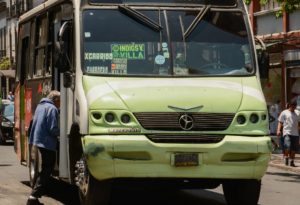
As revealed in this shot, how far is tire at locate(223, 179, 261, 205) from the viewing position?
1003 centimetres

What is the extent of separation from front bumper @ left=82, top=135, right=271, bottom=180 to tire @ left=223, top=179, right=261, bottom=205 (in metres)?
0.83

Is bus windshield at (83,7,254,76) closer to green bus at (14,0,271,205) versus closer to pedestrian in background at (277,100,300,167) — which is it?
green bus at (14,0,271,205)

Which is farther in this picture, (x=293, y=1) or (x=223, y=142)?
(x=293, y=1)

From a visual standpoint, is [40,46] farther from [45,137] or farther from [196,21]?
[196,21]

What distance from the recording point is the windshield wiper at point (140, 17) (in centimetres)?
989

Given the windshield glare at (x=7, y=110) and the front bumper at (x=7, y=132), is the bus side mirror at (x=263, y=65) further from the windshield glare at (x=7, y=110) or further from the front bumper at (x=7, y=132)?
the windshield glare at (x=7, y=110)

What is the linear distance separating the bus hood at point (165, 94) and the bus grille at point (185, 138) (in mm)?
302

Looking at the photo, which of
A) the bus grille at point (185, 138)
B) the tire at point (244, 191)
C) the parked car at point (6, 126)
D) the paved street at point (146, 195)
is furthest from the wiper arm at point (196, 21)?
the parked car at point (6, 126)

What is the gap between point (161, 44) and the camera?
980 centimetres

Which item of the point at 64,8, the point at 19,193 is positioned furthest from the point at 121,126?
the point at 19,193

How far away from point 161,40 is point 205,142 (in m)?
1.51

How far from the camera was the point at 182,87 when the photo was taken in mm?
9391

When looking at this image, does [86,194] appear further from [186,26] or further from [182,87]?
[186,26]

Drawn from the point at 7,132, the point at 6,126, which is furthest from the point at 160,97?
the point at 7,132
